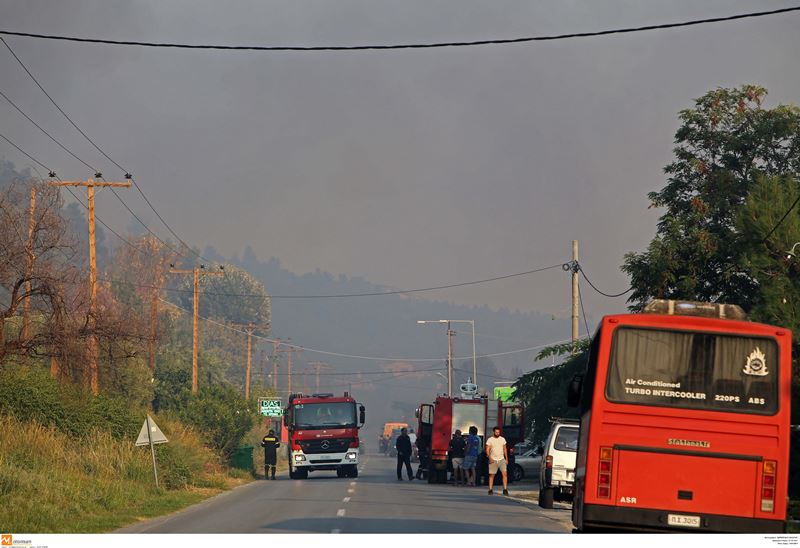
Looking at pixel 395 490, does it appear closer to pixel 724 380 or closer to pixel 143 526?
pixel 143 526

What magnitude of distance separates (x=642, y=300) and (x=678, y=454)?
25406mm

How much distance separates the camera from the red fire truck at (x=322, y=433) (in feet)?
161

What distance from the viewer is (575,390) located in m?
17.5

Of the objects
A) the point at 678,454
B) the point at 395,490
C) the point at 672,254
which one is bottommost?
the point at 395,490

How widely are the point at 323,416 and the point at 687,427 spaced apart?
3440 centimetres

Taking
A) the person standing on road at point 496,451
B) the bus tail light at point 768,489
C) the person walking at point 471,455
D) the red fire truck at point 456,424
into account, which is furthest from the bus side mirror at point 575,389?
the red fire truck at point 456,424

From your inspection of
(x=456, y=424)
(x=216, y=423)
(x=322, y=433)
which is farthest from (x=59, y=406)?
(x=456, y=424)

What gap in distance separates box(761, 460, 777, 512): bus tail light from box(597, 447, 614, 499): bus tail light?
1949mm

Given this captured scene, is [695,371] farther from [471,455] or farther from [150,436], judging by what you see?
[471,455]

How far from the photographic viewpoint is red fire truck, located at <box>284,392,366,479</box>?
161 ft

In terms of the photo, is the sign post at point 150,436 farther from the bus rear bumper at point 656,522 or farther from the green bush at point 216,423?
the bus rear bumper at point 656,522

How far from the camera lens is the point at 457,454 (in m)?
41.4

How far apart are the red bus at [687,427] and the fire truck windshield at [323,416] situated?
33.4 meters
